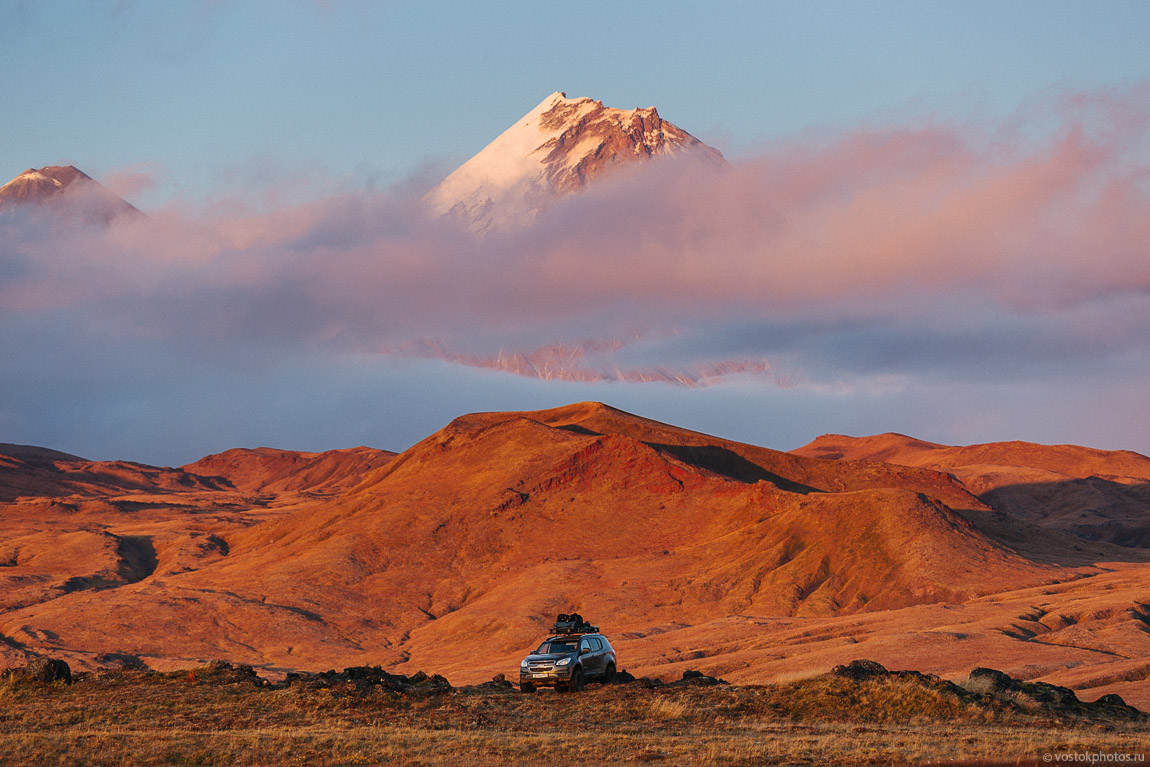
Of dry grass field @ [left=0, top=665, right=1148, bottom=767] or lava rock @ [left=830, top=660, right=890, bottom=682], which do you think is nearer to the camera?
dry grass field @ [left=0, top=665, right=1148, bottom=767]

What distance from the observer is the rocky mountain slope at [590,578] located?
2288 inches

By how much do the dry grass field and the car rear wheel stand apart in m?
0.49

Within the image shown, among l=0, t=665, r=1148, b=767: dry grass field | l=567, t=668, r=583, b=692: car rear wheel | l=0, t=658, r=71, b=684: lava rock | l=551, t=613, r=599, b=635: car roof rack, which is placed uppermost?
l=551, t=613, r=599, b=635: car roof rack

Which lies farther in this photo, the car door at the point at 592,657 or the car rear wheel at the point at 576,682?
the car door at the point at 592,657

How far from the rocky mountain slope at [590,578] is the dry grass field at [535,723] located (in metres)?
12.6

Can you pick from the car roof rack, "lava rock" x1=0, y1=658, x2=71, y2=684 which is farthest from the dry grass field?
the car roof rack

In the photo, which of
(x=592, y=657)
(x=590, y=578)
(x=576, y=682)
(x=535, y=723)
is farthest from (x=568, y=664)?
(x=590, y=578)

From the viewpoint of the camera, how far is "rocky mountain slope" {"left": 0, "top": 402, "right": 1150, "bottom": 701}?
58125 mm

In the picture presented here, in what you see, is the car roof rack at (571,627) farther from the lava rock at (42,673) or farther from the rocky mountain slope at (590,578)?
the lava rock at (42,673)

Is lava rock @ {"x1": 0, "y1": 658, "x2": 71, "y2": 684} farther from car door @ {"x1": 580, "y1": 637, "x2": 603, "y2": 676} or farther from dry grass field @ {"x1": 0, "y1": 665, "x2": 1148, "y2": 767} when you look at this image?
car door @ {"x1": 580, "y1": 637, "x2": 603, "y2": 676}

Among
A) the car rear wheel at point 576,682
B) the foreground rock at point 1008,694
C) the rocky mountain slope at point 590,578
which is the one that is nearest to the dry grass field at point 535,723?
the foreground rock at point 1008,694

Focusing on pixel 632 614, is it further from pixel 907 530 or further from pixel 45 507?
pixel 45 507

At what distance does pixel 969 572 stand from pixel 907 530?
7343 millimetres

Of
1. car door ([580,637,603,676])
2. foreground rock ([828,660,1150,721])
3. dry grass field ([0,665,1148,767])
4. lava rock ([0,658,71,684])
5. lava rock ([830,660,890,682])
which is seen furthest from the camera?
lava rock ([0,658,71,684])
